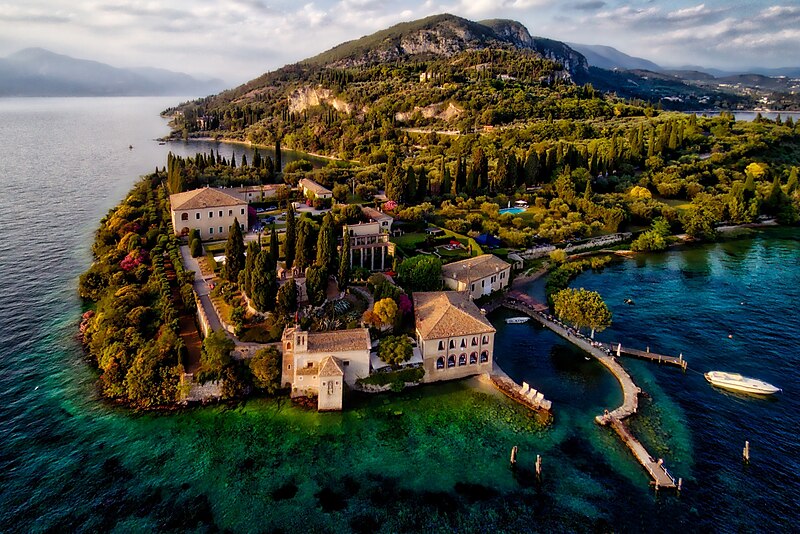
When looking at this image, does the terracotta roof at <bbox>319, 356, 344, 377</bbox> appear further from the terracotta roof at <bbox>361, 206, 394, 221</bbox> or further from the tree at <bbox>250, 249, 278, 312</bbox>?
the terracotta roof at <bbox>361, 206, 394, 221</bbox>

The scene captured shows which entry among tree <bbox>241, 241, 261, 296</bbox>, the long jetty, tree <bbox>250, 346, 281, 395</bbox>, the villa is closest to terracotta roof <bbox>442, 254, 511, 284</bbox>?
the long jetty

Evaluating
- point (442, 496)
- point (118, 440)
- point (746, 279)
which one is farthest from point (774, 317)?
point (118, 440)

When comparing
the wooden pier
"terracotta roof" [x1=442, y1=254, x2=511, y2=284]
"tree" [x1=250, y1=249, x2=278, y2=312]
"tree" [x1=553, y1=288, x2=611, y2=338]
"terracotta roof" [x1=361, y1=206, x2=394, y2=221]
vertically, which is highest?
"terracotta roof" [x1=361, y1=206, x2=394, y2=221]

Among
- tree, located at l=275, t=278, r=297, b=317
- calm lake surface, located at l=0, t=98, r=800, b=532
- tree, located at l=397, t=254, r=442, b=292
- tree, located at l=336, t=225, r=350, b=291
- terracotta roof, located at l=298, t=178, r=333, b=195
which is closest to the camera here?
calm lake surface, located at l=0, t=98, r=800, b=532

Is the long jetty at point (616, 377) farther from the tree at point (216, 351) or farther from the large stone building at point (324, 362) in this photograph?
the tree at point (216, 351)

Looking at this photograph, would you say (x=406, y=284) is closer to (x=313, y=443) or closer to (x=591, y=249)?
(x=313, y=443)

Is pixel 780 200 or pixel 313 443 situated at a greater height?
pixel 780 200
